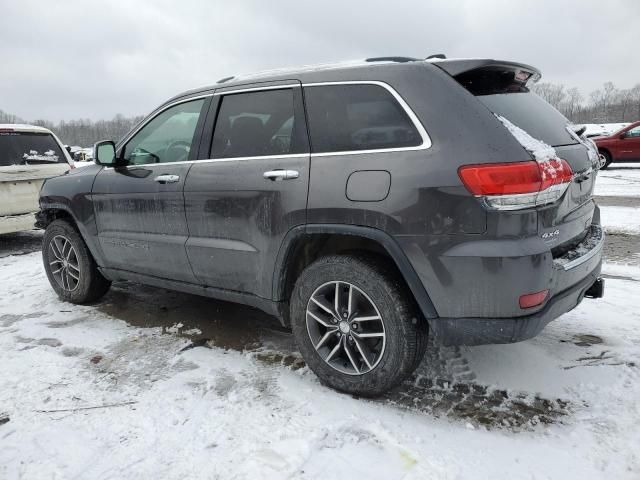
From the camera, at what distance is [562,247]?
2486 millimetres

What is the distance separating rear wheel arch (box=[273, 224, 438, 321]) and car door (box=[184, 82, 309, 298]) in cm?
7

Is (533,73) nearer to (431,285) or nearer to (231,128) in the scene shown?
(431,285)

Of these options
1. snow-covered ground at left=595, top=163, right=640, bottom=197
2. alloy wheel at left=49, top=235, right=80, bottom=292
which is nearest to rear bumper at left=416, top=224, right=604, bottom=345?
alloy wheel at left=49, top=235, right=80, bottom=292

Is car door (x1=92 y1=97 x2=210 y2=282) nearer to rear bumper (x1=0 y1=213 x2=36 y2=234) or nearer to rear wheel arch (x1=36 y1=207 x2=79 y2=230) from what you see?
rear wheel arch (x1=36 y1=207 x2=79 y2=230)

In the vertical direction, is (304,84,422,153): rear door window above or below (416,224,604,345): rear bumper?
above

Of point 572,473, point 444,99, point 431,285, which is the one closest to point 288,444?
point 431,285

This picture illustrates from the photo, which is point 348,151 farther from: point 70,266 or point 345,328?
point 70,266

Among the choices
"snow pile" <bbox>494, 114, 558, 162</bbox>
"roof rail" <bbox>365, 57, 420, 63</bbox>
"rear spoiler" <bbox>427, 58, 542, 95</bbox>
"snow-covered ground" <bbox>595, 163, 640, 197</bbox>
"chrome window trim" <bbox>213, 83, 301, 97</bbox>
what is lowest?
"snow-covered ground" <bbox>595, 163, 640, 197</bbox>

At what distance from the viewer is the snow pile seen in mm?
2286

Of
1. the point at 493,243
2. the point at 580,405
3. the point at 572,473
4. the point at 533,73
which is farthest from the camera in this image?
the point at 533,73

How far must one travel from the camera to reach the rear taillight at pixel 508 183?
2.20m

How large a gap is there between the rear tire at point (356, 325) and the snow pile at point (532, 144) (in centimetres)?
92

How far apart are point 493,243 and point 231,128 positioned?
1939 millimetres

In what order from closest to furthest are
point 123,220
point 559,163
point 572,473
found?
point 572,473 → point 559,163 → point 123,220
